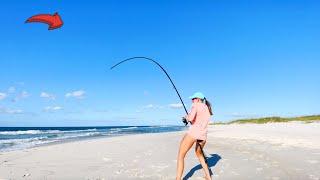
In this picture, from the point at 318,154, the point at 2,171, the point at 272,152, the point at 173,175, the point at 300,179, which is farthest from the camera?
the point at 272,152

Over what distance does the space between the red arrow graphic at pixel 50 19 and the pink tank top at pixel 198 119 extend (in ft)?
13.5

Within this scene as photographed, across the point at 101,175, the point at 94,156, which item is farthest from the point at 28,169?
the point at 94,156

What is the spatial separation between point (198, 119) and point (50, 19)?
501 cm

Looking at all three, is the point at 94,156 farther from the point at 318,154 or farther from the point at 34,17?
the point at 318,154

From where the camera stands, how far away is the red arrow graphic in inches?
398

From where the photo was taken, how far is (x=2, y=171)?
394 inches

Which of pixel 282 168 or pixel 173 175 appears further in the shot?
pixel 282 168

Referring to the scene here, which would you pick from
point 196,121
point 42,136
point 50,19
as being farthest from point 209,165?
point 42,136

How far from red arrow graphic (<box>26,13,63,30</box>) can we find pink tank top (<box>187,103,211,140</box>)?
4.11 metres

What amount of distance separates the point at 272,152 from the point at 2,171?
8.50 meters

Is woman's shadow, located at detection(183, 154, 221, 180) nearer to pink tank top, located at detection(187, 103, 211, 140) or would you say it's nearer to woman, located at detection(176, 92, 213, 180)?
woman, located at detection(176, 92, 213, 180)

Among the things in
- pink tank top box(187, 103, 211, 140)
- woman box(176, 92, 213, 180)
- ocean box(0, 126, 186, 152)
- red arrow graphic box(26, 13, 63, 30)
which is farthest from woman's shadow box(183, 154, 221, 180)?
ocean box(0, 126, 186, 152)

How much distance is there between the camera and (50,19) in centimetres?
1074

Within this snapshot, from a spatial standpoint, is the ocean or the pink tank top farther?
the ocean
